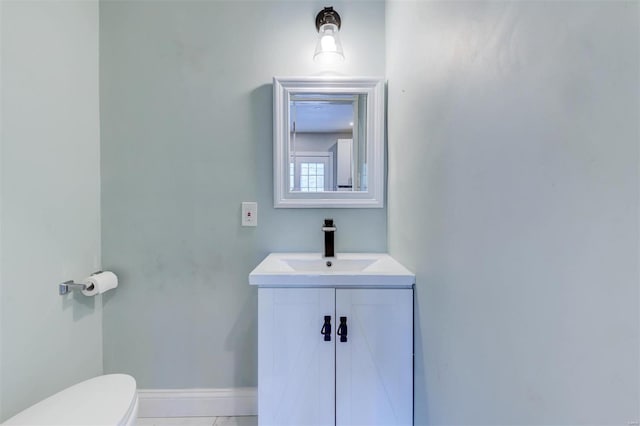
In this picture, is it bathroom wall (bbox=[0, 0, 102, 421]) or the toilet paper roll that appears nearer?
bathroom wall (bbox=[0, 0, 102, 421])

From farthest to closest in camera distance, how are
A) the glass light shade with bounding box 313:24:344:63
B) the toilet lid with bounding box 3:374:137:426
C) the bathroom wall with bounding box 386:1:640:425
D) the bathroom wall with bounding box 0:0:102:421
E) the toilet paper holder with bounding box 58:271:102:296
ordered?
the glass light shade with bounding box 313:24:344:63
the toilet paper holder with bounding box 58:271:102:296
the bathroom wall with bounding box 0:0:102:421
the toilet lid with bounding box 3:374:137:426
the bathroom wall with bounding box 386:1:640:425

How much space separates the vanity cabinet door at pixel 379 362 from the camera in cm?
→ 104

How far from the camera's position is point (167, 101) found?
55.2 inches

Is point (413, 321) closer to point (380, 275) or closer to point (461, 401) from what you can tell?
point (380, 275)

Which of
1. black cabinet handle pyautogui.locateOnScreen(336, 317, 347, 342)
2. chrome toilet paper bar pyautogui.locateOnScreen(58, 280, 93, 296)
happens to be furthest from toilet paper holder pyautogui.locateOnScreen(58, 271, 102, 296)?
black cabinet handle pyautogui.locateOnScreen(336, 317, 347, 342)

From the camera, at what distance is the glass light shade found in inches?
53.1

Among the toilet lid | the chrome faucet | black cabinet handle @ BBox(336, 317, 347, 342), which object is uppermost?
the chrome faucet

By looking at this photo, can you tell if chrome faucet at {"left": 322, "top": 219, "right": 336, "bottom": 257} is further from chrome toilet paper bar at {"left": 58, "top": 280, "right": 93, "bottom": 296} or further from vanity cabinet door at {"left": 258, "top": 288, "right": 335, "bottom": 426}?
chrome toilet paper bar at {"left": 58, "top": 280, "right": 93, "bottom": 296}

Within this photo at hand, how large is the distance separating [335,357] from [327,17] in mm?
1582

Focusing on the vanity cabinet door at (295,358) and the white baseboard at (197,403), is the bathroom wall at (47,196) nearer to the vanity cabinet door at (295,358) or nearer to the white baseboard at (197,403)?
the white baseboard at (197,403)

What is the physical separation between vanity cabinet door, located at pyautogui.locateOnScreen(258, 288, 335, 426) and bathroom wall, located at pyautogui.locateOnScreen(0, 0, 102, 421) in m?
0.89

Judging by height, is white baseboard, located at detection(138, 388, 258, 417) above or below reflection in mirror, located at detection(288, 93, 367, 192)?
below

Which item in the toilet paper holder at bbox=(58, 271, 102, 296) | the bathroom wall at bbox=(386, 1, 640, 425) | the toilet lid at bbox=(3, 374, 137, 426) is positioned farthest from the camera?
the toilet paper holder at bbox=(58, 271, 102, 296)

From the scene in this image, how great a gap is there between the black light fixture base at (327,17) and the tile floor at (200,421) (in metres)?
Answer: 2.04
